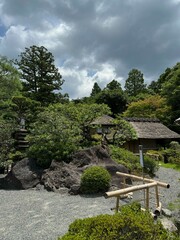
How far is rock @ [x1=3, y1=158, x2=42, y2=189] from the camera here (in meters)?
9.73

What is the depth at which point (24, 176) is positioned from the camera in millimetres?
9953

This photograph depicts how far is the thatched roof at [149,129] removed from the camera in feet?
71.7

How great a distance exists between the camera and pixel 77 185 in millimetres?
8602

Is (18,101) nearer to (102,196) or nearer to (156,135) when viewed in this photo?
(102,196)

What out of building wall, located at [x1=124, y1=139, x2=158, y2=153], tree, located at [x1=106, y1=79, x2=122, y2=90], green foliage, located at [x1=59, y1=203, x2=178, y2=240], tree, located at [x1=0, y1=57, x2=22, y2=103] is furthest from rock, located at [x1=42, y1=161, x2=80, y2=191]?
tree, located at [x1=106, y1=79, x2=122, y2=90]

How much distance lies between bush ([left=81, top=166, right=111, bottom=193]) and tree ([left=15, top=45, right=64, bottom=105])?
16108mm

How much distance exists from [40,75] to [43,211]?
64.8ft

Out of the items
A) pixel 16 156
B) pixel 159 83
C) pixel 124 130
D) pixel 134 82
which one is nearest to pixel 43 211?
pixel 16 156

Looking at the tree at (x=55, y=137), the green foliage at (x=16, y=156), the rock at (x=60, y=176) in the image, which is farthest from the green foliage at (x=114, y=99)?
the rock at (x=60, y=176)

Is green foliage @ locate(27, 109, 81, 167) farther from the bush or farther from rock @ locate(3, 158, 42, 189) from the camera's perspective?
the bush

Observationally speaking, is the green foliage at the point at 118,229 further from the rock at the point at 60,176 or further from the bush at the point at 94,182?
the rock at the point at 60,176

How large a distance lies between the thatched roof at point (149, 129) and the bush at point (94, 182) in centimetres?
1338

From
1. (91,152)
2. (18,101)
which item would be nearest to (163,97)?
(18,101)

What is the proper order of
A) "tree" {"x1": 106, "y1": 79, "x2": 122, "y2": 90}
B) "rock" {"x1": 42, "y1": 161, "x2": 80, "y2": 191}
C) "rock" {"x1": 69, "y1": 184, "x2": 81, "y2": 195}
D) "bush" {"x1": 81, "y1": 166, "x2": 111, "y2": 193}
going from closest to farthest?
"bush" {"x1": 81, "y1": 166, "x2": 111, "y2": 193} < "rock" {"x1": 69, "y1": 184, "x2": 81, "y2": 195} < "rock" {"x1": 42, "y1": 161, "x2": 80, "y2": 191} < "tree" {"x1": 106, "y1": 79, "x2": 122, "y2": 90}
